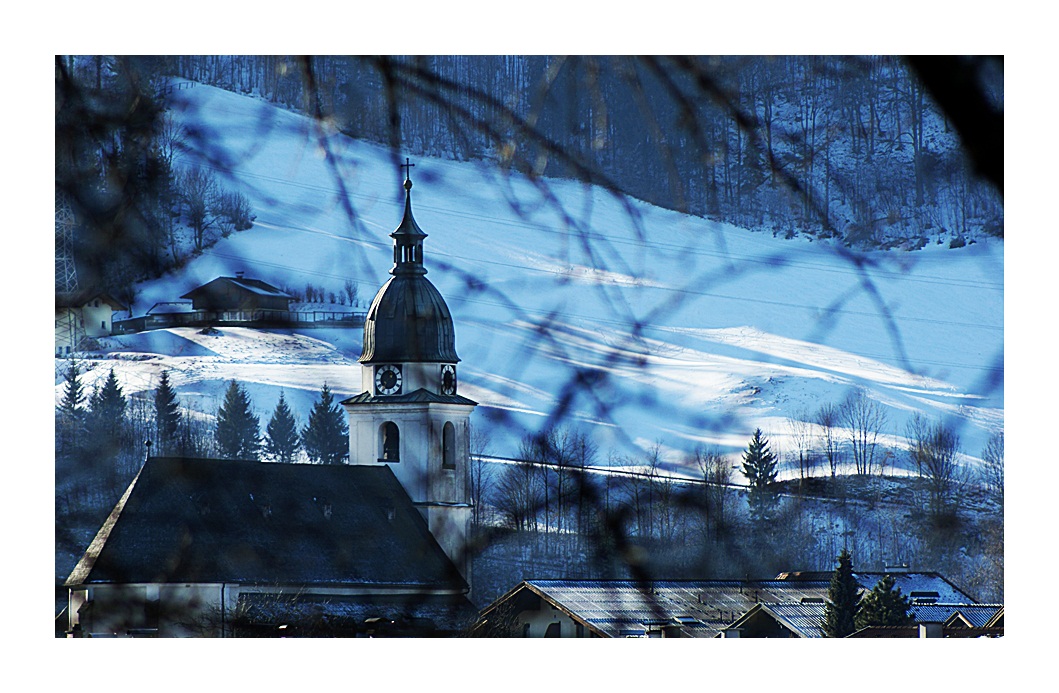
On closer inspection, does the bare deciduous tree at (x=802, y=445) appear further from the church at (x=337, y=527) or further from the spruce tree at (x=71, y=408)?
the spruce tree at (x=71, y=408)

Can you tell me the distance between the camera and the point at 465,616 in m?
33.3

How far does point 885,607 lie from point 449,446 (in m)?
10.3

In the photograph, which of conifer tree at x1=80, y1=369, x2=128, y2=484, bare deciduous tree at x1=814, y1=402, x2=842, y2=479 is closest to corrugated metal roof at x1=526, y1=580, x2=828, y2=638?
bare deciduous tree at x1=814, y1=402, x2=842, y2=479

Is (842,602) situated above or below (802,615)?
above

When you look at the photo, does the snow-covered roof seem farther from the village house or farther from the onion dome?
the village house

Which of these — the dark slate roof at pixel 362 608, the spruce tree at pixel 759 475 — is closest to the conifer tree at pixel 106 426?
the dark slate roof at pixel 362 608

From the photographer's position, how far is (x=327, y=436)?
38.2m

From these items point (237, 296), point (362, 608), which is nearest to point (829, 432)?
point (362, 608)

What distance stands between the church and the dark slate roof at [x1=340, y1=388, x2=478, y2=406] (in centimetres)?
3

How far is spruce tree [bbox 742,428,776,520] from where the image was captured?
120ft

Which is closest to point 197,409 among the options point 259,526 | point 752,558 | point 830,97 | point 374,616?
point 259,526

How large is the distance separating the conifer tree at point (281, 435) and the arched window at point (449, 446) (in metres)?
3.01

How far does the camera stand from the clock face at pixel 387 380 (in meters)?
37.7

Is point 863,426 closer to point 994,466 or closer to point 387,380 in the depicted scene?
point 994,466
